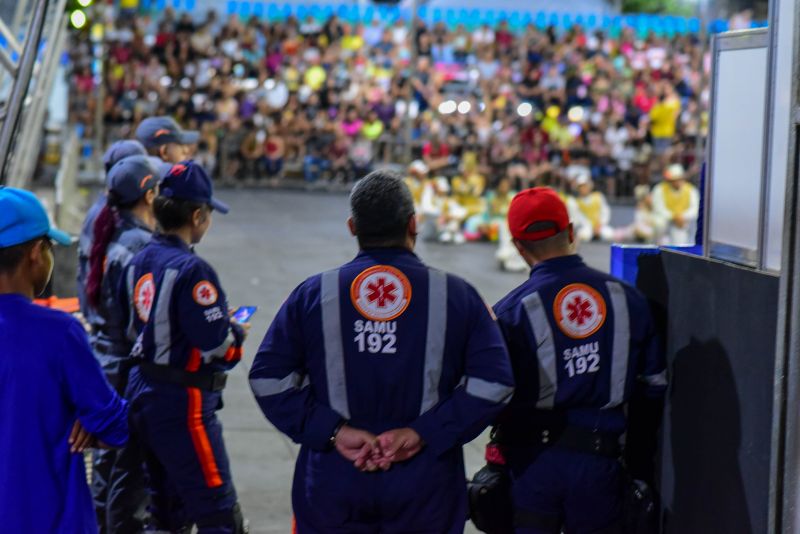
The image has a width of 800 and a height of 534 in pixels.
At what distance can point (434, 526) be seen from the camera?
3461 millimetres

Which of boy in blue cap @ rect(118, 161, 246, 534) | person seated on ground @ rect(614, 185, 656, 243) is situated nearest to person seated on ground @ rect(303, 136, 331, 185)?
person seated on ground @ rect(614, 185, 656, 243)

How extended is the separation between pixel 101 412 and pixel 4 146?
2.06 meters

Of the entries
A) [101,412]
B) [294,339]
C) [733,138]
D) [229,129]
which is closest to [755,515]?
[733,138]

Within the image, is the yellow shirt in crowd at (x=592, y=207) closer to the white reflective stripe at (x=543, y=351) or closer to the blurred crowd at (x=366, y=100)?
the blurred crowd at (x=366, y=100)

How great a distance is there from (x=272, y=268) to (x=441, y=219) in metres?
4.66

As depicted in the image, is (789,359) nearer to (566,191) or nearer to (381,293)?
(381,293)

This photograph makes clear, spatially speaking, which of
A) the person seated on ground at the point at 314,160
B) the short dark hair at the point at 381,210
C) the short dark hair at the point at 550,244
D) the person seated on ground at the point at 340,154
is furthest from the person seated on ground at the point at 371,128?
the short dark hair at the point at 381,210

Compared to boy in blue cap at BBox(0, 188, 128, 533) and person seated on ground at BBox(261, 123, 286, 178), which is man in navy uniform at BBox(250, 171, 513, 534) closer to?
boy in blue cap at BBox(0, 188, 128, 533)

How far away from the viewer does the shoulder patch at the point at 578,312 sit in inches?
153

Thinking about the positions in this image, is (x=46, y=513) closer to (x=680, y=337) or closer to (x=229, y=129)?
(x=680, y=337)

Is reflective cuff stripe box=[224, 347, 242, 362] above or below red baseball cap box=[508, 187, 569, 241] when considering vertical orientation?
below

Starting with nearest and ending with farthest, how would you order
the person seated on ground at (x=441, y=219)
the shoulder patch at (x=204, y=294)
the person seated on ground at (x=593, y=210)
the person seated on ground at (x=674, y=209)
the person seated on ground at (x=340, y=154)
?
the shoulder patch at (x=204, y=294) < the person seated on ground at (x=674, y=209) < the person seated on ground at (x=441, y=219) < the person seated on ground at (x=593, y=210) < the person seated on ground at (x=340, y=154)

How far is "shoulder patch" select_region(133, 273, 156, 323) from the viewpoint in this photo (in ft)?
15.1

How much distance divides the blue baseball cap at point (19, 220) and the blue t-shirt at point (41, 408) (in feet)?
0.54
